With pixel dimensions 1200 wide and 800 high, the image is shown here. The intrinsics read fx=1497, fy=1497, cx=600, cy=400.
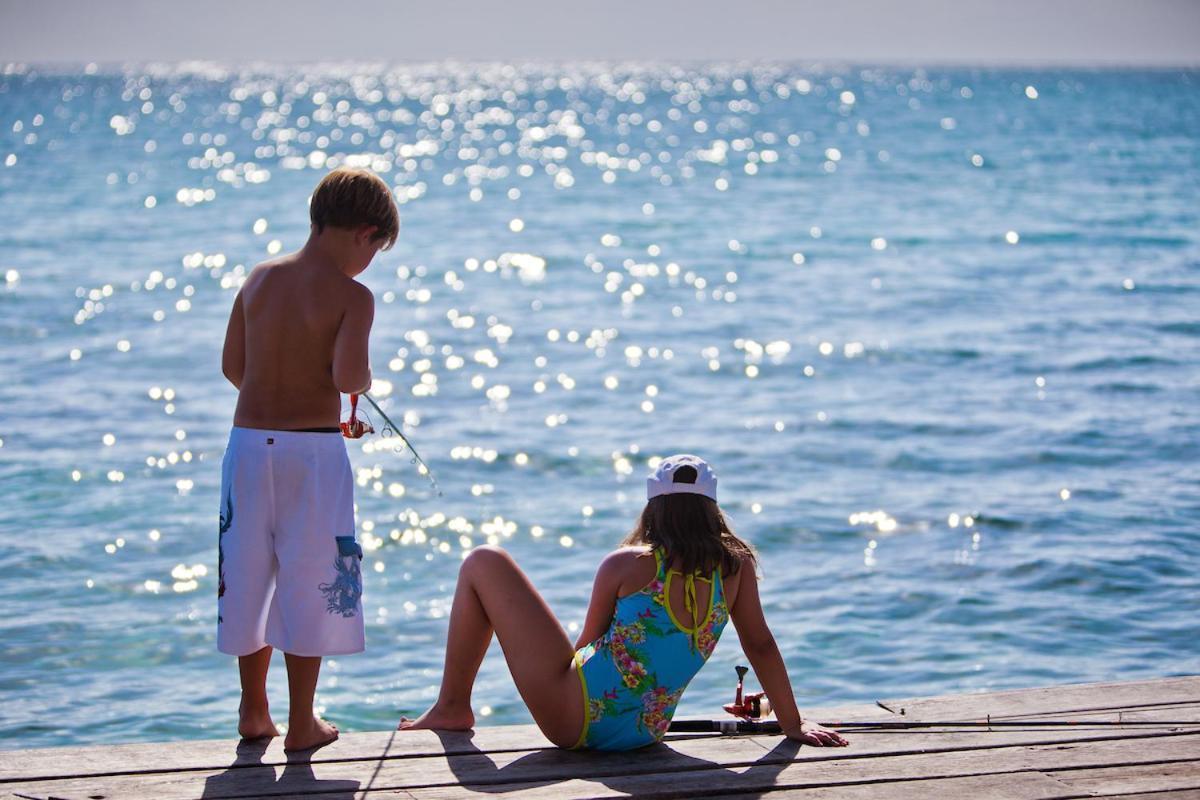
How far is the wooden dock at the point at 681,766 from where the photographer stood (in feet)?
12.1

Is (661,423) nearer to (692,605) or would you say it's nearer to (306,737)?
(692,605)

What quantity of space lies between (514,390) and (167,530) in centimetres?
465

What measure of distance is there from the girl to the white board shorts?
0.48m

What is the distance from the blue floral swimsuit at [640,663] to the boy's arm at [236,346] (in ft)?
3.90

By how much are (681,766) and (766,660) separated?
14.5 inches

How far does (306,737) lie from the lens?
3.96m

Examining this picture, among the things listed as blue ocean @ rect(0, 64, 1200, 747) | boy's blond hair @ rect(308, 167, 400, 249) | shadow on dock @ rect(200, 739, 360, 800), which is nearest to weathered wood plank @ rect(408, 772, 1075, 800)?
shadow on dock @ rect(200, 739, 360, 800)

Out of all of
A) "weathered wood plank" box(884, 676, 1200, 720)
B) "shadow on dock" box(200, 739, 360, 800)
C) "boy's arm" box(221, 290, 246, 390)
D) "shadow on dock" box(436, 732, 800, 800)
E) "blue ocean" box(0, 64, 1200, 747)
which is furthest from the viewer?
"blue ocean" box(0, 64, 1200, 747)

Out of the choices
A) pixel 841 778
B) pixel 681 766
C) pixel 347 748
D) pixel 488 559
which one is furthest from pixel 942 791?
pixel 347 748

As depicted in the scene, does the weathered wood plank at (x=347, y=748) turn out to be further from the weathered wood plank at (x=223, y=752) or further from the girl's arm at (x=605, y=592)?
the girl's arm at (x=605, y=592)

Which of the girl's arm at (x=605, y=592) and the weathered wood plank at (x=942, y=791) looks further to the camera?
the girl's arm at (x=605, y=592)

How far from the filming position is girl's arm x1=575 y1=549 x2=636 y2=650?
3.97 metres

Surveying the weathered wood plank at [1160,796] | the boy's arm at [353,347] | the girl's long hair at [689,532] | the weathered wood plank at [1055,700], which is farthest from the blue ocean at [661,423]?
the boy's arm at [353,347]

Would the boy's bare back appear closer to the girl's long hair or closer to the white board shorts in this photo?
the white board shorts
